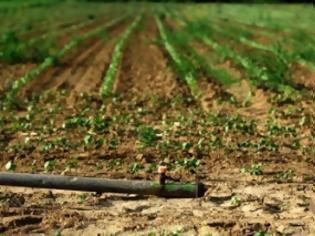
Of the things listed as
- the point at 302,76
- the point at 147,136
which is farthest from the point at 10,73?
the point at 147,136

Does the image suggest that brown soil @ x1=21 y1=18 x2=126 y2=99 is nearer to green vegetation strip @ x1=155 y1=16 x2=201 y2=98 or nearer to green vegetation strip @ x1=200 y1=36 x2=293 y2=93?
green vegetation strip @ x1=155 y1=16 x2=201 y2=98

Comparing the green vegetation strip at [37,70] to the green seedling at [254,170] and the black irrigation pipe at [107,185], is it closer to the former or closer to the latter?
the green seedling at [254,170]

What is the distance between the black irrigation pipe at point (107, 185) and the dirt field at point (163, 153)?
178 millimetres

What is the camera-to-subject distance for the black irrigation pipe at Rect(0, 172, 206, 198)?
703 centimetres

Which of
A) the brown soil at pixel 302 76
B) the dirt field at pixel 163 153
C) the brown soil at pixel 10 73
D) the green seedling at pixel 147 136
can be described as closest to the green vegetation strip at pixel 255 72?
the dirt field at pixel 163 153

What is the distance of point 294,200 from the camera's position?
738 cm

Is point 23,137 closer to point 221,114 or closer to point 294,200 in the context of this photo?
point 221,114

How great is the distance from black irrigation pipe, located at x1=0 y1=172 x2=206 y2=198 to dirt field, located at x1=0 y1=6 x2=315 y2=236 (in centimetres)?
18

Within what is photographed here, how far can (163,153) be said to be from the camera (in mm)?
9195

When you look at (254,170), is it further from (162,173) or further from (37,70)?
(37,70)

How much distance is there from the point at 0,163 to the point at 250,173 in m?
3.03

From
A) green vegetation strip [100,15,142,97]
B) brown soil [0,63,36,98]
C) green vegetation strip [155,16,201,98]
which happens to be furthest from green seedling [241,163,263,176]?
brown soil [0,63,36,98]

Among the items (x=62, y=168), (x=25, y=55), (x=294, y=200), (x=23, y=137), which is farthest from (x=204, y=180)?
(x=25, y=55)

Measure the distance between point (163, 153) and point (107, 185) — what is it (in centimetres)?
218
